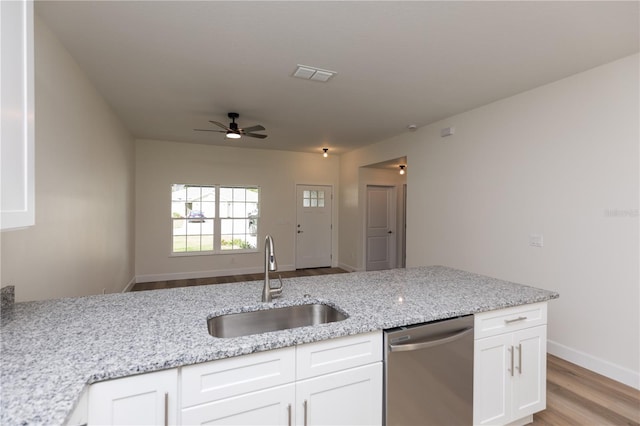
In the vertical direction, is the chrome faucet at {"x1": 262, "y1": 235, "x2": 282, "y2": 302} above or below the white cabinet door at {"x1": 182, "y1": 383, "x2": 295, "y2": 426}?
above

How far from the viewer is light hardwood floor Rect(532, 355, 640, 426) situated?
207cm

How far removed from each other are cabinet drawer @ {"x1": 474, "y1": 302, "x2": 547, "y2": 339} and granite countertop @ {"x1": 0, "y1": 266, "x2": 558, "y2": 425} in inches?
2.4

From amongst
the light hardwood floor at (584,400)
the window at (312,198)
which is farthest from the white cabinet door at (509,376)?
the window at (312,198)

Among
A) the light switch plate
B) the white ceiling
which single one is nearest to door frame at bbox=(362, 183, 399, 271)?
the white ceiling

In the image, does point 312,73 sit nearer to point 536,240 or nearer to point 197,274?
point 536,240

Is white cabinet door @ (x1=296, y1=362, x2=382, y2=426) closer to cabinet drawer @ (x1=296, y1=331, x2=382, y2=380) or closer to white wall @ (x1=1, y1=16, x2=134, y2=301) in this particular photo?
cabinet drawer @ (x1=296, y1=331, x2=382, y2=380)

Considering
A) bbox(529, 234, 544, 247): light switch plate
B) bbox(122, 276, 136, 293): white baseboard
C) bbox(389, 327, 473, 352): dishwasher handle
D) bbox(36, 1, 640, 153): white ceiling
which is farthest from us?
bbox(122, 276, 136, 293): white baseboard

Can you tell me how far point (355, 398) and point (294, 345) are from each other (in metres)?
0.41

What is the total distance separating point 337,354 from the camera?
136 centimetres

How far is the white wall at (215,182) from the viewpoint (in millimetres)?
5770

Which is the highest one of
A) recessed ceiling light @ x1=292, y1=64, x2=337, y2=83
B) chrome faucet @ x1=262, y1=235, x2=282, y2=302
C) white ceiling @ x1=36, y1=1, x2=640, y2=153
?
white ceiling @ x1=36, y1=1, x2=640, y2=153

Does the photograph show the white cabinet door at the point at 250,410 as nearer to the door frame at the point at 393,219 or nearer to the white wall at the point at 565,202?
the white wall at the point at 565,202

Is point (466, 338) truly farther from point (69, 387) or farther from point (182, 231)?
point (182, 231)

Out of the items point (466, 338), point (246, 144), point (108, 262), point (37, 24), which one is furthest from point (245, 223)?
point (466, 338)
